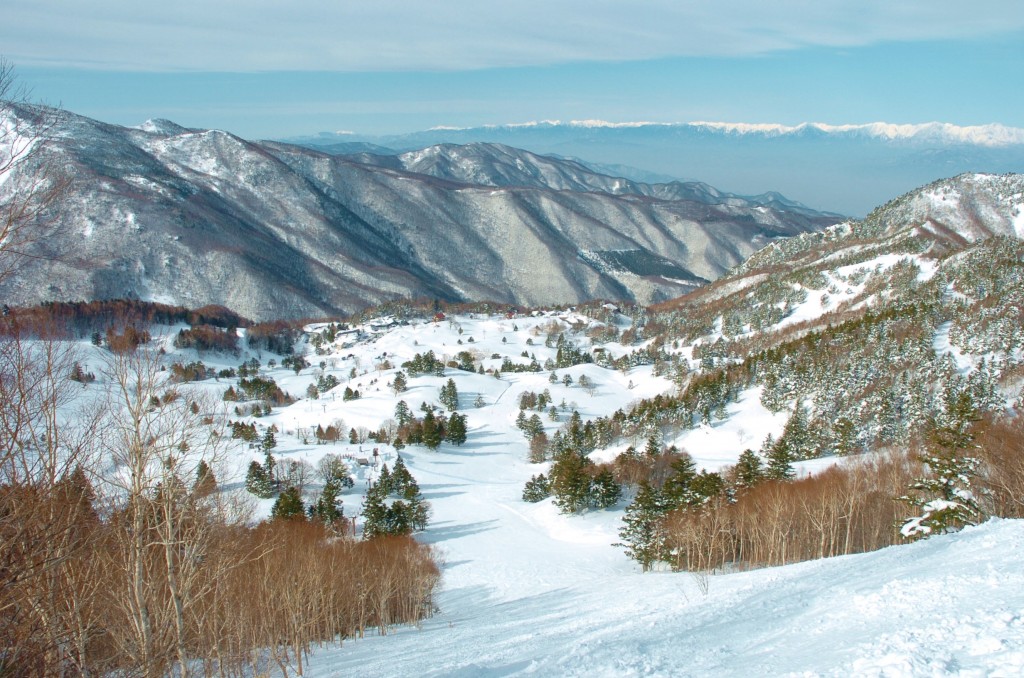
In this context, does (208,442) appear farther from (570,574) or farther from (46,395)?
(570,574)

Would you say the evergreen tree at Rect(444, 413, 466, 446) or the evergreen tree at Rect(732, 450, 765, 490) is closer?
the evergreen tree at Rect(732, 450, 765, 490)

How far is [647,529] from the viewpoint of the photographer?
43.2 metres

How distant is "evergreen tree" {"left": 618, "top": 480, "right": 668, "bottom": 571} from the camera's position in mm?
41906

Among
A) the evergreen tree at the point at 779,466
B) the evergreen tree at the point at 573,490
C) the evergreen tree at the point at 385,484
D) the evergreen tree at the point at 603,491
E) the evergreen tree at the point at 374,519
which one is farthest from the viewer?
the evergreen tree at the point at 385,484

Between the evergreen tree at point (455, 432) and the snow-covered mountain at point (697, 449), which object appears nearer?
the snow-covered mountain at point (697, 449)

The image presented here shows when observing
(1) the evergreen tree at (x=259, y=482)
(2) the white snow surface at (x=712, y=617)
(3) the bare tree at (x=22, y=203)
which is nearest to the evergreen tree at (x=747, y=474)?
(2) the white snow surface at (x=712, y=617)

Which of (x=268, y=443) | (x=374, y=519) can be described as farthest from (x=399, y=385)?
(x=374, y=519)

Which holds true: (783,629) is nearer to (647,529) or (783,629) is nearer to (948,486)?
(948,486)

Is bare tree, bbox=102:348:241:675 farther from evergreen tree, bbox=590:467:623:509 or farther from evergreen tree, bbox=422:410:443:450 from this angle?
evergreen tree, bbox=422:410:443:450

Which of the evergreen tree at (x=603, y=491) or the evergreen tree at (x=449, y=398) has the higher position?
the evergreen tree at (x=449, y=398)

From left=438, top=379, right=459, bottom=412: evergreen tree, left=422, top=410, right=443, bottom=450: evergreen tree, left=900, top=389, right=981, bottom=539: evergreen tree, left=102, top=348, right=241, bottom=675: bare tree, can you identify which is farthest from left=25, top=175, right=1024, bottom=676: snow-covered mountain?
left=438, top=379, right=459, bottom=412: evergreen tree

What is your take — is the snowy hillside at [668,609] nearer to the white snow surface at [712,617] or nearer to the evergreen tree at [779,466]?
the white snow surface at [712,617]

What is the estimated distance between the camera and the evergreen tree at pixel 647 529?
4191 centimetres

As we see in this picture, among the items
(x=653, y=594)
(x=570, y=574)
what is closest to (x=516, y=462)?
(x=570, y=574)
